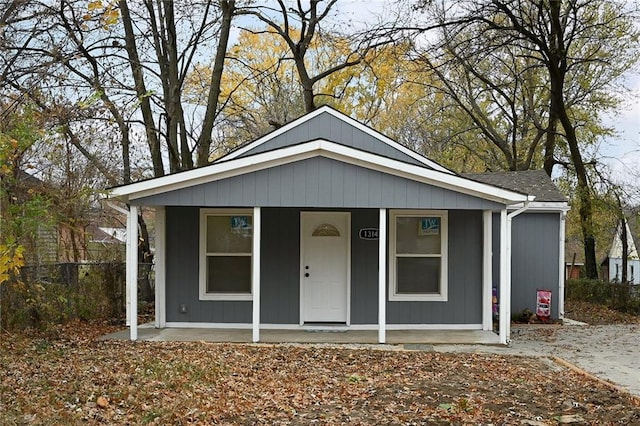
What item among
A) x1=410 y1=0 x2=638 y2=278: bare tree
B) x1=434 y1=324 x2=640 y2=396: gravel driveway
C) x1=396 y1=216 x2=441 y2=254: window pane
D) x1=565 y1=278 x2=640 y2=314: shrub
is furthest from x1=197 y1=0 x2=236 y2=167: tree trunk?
x1=565 y1=278 x2=640 y2=314: shrub

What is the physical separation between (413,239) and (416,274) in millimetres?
629

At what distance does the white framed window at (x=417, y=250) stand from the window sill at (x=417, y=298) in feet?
0.15

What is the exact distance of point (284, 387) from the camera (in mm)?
7723

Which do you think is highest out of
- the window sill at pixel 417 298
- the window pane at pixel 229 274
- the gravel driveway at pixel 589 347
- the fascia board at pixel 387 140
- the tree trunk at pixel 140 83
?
the tree trunk at pixel 140 83

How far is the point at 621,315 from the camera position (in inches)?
682

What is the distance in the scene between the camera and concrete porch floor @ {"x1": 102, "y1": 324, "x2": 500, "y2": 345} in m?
11.0

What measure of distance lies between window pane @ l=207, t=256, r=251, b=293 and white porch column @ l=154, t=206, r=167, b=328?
79 centimetres

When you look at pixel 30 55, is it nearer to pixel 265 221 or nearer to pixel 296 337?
pixel 265 221

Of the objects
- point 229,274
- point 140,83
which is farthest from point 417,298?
point 140,83

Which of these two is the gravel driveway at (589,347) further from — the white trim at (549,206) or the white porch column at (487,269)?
the white trim at (549,206)

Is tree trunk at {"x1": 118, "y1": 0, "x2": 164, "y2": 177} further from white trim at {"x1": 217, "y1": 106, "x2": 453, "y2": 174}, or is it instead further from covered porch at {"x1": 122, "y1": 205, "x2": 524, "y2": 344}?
covered porch at {"x1": 122, "y1": 205, "x2": 524, "y2": 344}

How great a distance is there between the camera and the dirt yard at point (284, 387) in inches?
251

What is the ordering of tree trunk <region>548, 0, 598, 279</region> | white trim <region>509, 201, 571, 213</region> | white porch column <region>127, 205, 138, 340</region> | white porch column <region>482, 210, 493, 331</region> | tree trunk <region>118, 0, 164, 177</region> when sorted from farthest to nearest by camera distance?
tree trunk <region>548, 0, 598, 279</region> → tree trunk <region>118, 0, 164, 177</region> → white trim <region>509, 201, 571, 213</region> → white porch column <region>482, 210, 493, 331</region> → white porch column <region>127, 205, 138, 340</region>

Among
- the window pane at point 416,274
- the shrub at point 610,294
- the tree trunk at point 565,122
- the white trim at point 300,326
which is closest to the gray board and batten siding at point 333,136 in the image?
the window pane at point 416,274
